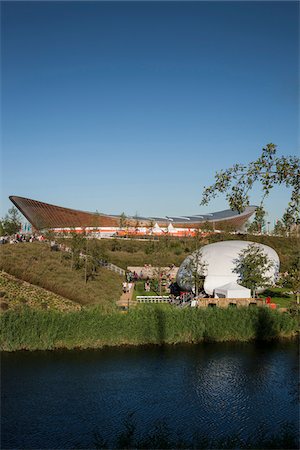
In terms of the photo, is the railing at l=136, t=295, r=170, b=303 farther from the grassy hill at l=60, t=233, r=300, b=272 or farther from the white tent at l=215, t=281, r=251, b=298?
the grassy hill at l=60, t=233, r=300, b=272

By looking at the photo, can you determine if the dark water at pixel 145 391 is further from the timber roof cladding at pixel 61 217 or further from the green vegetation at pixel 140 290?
the timber roof cladding at pixel 61 217

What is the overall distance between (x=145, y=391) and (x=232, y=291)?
10449 mm

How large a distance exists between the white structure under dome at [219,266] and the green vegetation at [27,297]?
6.71 metres

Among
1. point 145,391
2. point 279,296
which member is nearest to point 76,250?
point 279,296

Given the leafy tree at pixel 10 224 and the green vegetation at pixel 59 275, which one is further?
the leafy tree at pixel 10 224

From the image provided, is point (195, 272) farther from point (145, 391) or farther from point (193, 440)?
point (193, 440)

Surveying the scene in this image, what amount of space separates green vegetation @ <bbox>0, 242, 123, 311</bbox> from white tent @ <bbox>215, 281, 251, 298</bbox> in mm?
5620

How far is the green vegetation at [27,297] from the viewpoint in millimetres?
21703

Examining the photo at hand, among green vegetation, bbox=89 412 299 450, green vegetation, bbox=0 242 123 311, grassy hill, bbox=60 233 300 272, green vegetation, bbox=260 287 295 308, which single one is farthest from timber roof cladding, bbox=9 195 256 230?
green vegetation, bbox=89 412 299 450

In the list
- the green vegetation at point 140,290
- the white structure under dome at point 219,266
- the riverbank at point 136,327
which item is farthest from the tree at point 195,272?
the riverbank at point 136,327

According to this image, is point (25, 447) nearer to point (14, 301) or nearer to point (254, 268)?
point (14, 301)

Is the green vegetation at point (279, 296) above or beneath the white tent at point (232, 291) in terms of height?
beneath

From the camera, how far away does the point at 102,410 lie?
12273mm

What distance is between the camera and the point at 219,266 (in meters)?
25.6
